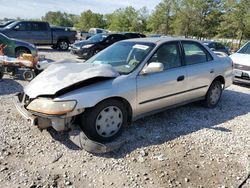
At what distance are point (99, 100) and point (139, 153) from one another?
96 centimetres

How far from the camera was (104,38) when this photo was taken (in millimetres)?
15133

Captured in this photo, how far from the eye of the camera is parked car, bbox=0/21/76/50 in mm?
16188

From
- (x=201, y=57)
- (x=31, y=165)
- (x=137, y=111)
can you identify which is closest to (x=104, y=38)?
(x=201, y=57)

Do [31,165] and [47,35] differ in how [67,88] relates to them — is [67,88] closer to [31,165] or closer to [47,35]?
[31,165]

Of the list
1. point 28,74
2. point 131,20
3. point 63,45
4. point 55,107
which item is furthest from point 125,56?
point 131,20

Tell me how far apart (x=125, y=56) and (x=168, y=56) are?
2.64 ft

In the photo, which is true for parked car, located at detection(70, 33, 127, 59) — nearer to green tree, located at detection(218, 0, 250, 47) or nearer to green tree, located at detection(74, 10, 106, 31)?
green tree, located at detection(218, 0, 250, 47)

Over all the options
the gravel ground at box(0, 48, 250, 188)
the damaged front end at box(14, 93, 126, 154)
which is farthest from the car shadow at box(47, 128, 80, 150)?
the damaged front end at box(14, 93, 126, 154)

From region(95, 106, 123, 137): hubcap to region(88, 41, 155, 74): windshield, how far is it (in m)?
0.69

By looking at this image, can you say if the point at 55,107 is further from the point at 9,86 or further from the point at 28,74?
the point at 28,74

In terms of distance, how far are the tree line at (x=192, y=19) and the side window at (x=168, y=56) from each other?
26415mm

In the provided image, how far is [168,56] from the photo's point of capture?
5145mm

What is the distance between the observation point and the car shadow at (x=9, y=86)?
6.92m

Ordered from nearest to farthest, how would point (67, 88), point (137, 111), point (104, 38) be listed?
point (67, 88), point (137, 111), point (104, 38)
